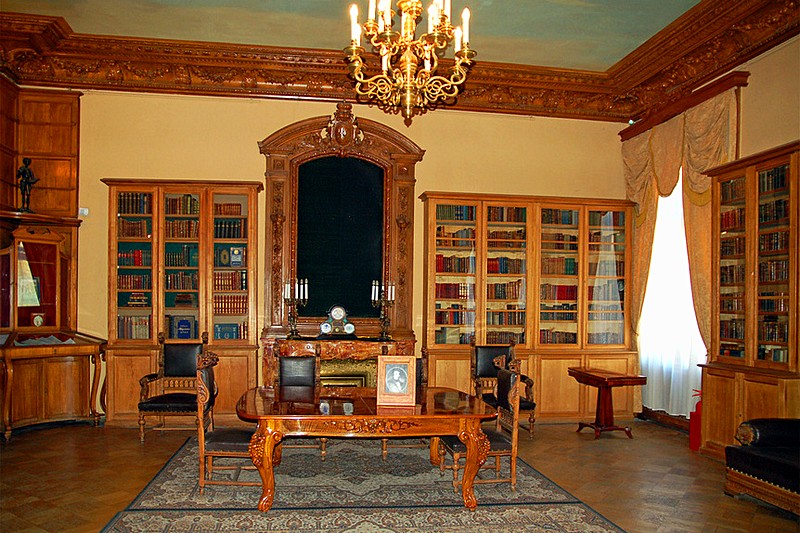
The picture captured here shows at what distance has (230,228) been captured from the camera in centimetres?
765

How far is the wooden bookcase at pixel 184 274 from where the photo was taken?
744 cm

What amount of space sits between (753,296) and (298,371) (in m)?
4.23

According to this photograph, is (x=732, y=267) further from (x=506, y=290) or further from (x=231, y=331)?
(x=231, y=331)

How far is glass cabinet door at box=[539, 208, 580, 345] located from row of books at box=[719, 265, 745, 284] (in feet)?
6.90

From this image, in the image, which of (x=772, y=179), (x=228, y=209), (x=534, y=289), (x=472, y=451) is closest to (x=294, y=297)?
(x=228, y=209)

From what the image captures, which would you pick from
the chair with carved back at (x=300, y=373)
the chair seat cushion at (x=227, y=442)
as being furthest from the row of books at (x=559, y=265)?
the chair seat cushion at (x=227, y=442)

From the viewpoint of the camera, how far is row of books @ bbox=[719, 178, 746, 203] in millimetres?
6039

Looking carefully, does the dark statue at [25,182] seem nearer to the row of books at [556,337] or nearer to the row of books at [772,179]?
the row of books at [556,337]

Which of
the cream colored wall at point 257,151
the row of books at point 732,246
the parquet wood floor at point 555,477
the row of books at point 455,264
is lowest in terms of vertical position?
the parquet wood floor at point 555,477

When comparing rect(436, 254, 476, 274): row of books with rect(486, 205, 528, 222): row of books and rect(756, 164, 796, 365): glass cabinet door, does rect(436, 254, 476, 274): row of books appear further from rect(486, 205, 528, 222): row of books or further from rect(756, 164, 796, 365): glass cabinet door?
rect(756, 164, 796, 365): glass cabinet door

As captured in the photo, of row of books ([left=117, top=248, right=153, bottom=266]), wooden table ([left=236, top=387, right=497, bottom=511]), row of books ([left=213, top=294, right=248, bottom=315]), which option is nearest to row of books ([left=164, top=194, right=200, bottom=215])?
row of books ([left=117, top=248, right=153, bottom=266])

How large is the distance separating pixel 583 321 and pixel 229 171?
4.83 meters

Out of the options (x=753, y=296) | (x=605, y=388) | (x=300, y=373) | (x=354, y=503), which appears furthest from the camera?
(x=605, y=388)

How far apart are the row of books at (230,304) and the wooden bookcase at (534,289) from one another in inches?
88.1
